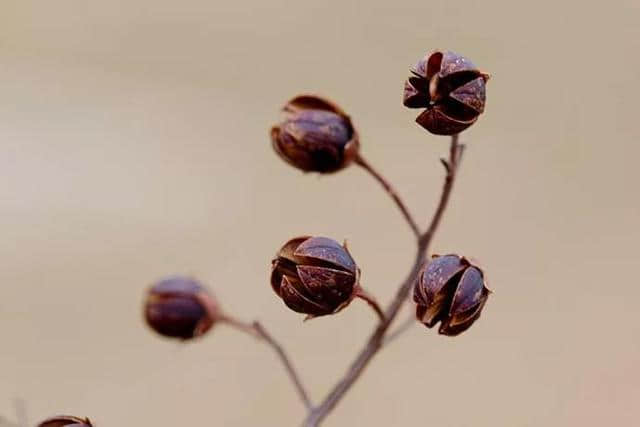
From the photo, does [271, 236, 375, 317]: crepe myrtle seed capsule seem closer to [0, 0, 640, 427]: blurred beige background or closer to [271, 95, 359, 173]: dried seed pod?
[271, 95, 359, 173]: dried seed pod

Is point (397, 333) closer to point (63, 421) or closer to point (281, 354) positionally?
point (281, 354)

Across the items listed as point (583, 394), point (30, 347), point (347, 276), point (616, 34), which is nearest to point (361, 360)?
point (347, 276)

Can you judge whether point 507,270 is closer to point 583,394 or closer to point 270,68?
point 583,394

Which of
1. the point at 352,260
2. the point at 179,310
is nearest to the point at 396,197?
the point at 352,260

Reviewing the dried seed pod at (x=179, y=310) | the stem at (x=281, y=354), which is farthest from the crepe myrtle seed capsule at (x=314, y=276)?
the dried seed pod at (x=179, y=310)

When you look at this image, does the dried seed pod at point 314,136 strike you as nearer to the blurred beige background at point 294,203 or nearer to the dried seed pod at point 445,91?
the dried seed pod at point 445,91

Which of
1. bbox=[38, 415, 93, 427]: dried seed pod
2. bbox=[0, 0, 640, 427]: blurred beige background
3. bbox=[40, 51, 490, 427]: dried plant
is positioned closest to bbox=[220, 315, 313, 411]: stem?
bbox=[40, 51, 490, 427]: dried plant
